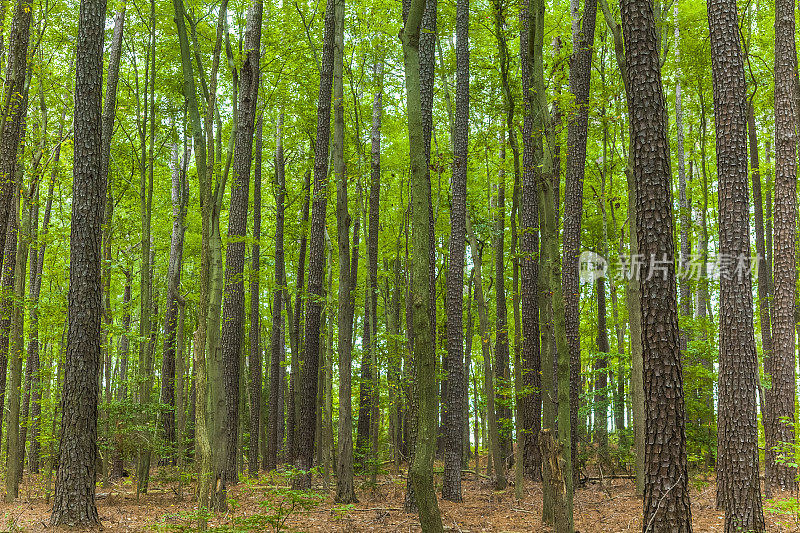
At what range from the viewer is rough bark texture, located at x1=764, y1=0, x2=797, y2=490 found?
9.94 meters

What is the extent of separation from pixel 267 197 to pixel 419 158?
18518 millimetres

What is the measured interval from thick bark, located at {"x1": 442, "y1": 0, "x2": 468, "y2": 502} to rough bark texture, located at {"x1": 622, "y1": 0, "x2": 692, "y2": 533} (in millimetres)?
5140

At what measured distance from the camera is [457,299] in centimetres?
1087

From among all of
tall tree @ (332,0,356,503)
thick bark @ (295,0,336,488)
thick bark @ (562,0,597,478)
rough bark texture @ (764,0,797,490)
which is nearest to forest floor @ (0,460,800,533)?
tall tree @ (332,0,356,503)

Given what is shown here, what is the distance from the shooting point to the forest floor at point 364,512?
763 centimetres

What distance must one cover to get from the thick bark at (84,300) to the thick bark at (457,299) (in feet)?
18.8

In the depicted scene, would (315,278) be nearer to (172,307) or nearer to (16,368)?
(16,368)

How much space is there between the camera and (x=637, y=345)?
376 inches

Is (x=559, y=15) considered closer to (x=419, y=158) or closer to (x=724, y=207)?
(x=724, y=207)

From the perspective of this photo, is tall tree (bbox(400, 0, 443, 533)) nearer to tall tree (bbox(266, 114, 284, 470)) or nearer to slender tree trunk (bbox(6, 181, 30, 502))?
slender tree trunk (bbox(6, 181, 30, 502))

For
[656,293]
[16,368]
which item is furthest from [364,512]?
[16,368]

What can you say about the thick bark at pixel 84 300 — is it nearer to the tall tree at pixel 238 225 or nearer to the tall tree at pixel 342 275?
the tall tree at pixel 238 225

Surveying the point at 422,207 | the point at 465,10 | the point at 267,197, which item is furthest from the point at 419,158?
the point at 267,197

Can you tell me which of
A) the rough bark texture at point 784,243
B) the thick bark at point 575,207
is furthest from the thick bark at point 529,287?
the rough bark texture at point 784,243
